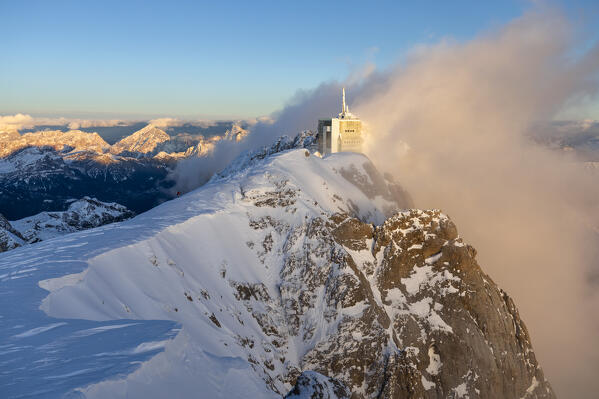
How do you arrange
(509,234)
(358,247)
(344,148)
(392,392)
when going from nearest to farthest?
(392,392) → (358,247) → (344,148) → (509,234)

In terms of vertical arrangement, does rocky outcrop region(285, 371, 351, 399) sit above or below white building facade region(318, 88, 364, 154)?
below

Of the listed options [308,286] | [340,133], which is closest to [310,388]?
[308,286]

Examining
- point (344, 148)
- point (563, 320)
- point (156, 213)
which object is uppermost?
point (344, 148)

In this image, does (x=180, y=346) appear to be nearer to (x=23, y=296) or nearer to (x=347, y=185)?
(x=23, y=296)

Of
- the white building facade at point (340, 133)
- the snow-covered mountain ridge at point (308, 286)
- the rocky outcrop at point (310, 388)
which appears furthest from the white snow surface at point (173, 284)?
the white building facade at point (340, 133)

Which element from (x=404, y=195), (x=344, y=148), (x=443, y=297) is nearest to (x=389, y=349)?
(x=443, y=297)

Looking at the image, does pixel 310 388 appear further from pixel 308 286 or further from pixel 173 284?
pixel 308 286

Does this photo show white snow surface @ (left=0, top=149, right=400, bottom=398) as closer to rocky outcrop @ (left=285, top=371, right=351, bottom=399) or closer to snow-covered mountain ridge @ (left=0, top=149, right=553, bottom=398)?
snow-covered mountain ridge @ (left=0, top=149, right=553, bottom=398)

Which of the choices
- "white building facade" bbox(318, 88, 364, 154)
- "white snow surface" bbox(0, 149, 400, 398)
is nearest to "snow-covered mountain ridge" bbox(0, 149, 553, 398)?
"white snow surface" bbox(0, 149, 400, 398)
